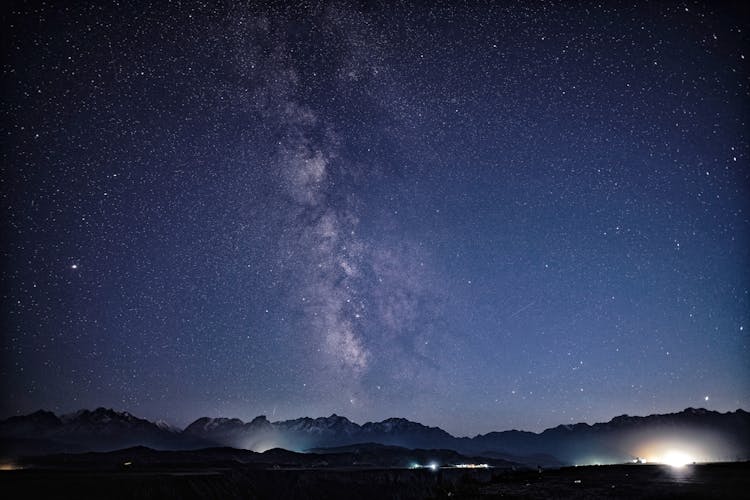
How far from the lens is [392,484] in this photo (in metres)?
169

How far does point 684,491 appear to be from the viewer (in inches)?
2259

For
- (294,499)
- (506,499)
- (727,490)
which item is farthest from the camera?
(294,499)

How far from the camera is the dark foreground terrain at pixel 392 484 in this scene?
214ft

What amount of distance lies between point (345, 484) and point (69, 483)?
8381cm

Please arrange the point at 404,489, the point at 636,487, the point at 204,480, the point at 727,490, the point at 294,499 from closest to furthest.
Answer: the point at 727,490, the point at 636,487, the point at 204,480, the point at 294,499, the point at 404,489

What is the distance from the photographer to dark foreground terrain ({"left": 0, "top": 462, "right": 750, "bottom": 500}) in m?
65.3

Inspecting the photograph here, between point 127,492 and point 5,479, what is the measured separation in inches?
1483

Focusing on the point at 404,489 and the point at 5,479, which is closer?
the point at 5,479

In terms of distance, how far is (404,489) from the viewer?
16438 cm

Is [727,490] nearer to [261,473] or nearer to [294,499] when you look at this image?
[294,499]

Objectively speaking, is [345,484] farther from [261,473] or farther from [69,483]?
[69,483]

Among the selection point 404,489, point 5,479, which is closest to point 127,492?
point 5,479

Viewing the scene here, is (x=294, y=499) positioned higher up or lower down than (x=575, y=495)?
lower down

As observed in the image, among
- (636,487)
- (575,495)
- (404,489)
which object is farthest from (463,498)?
(404,489)
